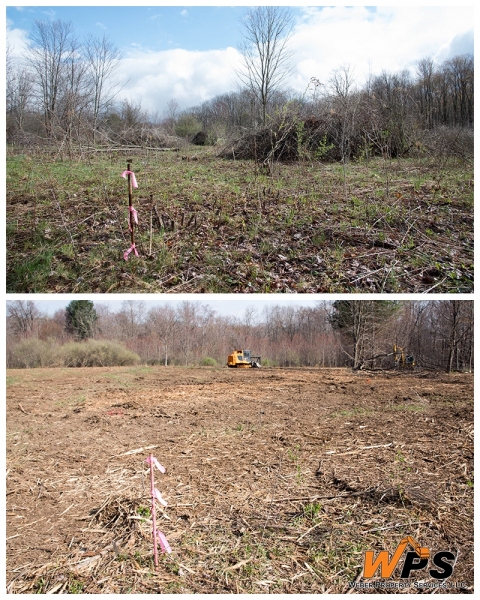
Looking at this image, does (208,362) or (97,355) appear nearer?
(208,362)

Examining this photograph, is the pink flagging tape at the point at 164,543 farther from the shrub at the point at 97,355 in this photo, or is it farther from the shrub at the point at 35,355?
the shrub at the point at 35,355

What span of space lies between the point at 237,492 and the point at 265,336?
750 centimetres

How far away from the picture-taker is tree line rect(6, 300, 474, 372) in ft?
33.1

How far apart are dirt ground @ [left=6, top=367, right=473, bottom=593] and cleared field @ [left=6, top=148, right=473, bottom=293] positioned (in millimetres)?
1602

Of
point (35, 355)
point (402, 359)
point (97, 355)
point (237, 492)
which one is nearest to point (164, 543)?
point (237, 492)

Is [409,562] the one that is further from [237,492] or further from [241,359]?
[241,359]

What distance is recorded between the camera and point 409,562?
104 inches

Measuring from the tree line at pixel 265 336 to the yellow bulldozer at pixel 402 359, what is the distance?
0.05 meters

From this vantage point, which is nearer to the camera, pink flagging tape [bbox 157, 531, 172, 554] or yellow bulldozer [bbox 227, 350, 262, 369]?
pink flagging tape [bbox 157, 531, 172, 554]

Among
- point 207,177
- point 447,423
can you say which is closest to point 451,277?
point 447,423

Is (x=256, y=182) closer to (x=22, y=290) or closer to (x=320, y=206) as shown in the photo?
(x=320, y=206)

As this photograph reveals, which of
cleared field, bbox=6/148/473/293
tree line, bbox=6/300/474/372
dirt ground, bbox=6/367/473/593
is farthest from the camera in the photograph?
tree line, bbox=6/300/474/372

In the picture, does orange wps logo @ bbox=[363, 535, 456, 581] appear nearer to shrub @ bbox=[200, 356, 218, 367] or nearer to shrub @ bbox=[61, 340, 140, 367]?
shrub @ bbox=[200, 356, 218, 367]

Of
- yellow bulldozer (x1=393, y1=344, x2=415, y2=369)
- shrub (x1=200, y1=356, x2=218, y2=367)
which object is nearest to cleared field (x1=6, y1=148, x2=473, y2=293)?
yellow bulldozer (x1=393, y1=344, x2=415, y2=369)
